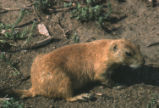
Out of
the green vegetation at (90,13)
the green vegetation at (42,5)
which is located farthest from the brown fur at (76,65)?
the green vegetation at (42,5)

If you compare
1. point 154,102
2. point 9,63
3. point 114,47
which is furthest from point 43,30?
point 154,102

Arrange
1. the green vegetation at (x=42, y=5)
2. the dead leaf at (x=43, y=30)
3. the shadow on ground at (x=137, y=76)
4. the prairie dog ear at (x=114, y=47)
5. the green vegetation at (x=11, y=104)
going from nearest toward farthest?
the green vegetation at (x=11, y=104) → the prairie dog ear at (x=114, y=47) → the shadow on ground at (x=137, y=76) → the dead leaf at (x=43, y=30) → the green vegetation at (x=42, y=5)

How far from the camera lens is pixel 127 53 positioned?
5.52 m

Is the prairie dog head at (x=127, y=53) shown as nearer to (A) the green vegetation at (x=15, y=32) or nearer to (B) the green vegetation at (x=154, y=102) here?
(B) the green vegetation at (x=154, y=102)

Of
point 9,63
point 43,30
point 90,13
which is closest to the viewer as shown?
point 9,63

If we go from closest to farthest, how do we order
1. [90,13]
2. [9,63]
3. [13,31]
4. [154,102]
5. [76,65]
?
1. [154,102]
2. [76,65]
3. [9,63]
4. [13,31]
5. [90,13]

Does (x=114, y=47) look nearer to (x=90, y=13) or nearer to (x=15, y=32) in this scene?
(x=90, y=13)

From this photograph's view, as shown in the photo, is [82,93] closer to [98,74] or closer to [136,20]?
[98,74]

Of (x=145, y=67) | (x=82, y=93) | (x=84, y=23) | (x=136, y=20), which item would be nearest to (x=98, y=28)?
(x=84, y=23)

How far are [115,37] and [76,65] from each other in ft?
6.17

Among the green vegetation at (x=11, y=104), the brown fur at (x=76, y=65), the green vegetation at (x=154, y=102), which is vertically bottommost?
the green vegetation at (x=154, y=102)

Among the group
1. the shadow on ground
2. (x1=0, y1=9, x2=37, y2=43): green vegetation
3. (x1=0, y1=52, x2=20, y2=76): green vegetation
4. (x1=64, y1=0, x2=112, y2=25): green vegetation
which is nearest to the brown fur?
the shadow on ground

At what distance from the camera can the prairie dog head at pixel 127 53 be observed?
5.51 m

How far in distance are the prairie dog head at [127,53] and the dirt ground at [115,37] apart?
0.66m
